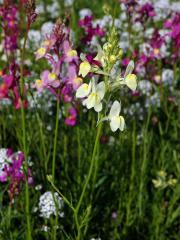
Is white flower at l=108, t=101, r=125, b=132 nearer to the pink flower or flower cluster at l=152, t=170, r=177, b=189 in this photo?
the pink flower

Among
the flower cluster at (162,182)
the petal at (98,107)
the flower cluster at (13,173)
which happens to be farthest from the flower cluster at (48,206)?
the petal at (98,107)

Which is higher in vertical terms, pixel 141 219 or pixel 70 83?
pixel 70 83

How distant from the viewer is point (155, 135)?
3.65 metres

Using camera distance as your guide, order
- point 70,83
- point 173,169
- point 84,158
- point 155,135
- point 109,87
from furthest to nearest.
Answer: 1. point 155,135
2. point 173,169
3. point 84,158
4. point 70,83
5. point 109,87

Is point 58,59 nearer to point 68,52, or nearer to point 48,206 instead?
point 68,52

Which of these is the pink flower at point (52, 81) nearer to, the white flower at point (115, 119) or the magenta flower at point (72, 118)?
the white flower at point (115, 119)

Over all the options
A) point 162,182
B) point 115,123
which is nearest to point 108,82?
point 115,123

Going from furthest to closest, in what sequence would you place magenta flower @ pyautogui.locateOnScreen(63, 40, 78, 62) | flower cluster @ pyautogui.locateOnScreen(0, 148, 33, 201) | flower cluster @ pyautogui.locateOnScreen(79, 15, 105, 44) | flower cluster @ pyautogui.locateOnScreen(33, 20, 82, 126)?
flower cluster @ pyautogui.locateOnScreen(79, 15, 105, 44), flower cluster @ pyautogui.locateOnScreen(0, 148, 33, 201), magenta flower @ pyautogui.locateOnScreen(63, 40, 78, 62), flower cluster @ pyautogui.locateOnScreen(33, 20, 82, 126)

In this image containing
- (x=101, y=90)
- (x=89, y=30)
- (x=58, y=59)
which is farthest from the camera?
(x=89, y=30)

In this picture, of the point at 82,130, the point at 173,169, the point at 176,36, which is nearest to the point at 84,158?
the point at 82,130

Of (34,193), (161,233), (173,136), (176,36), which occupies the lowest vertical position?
(161,233)

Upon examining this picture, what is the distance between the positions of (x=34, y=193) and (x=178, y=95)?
163cm

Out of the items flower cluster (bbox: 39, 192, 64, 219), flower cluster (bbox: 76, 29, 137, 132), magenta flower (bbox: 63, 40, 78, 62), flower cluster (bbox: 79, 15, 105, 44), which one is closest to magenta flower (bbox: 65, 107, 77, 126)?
flower cluster (bbox: 79, 15, 105, 44)

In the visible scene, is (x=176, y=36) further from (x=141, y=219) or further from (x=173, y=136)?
(x=141, y=219)
